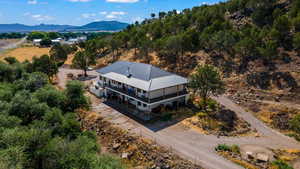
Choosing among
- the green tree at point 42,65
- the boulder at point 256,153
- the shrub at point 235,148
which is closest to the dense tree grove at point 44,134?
the green tree at point 42,65

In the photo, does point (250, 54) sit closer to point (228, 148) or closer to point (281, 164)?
point (228, 148)

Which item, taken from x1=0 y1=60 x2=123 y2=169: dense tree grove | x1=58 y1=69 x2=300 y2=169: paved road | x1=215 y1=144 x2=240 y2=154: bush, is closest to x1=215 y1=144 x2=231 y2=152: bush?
x1=215 y1=144 x2=240 y2=154: bush

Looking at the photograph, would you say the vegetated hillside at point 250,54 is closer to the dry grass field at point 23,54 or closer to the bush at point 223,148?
the bush at point 223,148

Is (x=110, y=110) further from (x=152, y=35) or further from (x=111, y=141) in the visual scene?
(x=152, y=35)

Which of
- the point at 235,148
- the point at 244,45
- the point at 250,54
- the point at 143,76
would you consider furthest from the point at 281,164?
the point at 250,54

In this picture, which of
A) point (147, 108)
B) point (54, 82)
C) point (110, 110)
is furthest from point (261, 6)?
point (54, 82)

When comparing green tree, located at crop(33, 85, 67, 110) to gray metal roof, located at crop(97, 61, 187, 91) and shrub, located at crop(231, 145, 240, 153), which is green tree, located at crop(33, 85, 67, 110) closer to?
gray metal roof, located at crop(97, 61, 187, 91)
